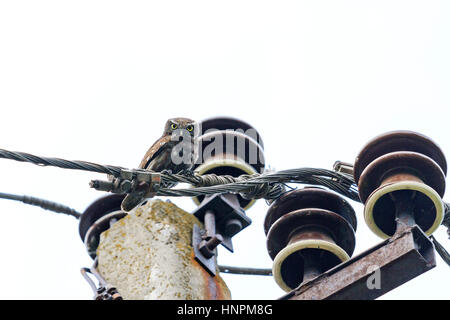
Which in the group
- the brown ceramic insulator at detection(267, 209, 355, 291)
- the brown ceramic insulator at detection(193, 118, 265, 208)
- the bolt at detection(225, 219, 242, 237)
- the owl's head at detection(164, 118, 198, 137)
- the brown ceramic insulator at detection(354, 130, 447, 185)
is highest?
the owl's head at detection(164, 118, 198, 137)

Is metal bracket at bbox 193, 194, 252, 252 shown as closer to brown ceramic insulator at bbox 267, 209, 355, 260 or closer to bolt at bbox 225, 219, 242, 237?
bolt at bbox 225, 219, 242, 237

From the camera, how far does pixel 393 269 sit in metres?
4.25

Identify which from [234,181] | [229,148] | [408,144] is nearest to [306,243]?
[234,181]

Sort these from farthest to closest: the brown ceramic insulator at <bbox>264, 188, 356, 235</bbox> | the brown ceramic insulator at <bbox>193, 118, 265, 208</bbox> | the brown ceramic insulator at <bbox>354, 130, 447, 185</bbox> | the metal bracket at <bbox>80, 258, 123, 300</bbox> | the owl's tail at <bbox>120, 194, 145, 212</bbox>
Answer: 1. the brown ceramic insulator at <bbox>193, 118, 265, 208</bbox>
2. the brown ceramic insulator at <bbox>264, 188, 356, 235</bbox>
3. the brown ceramic insulator at <bbox>354, 130, 447, 185</bbox>
4. the owl's tail at <bbox>120, 194, 145, 212</bbox>
5. the metal bracket at <bbox>80, 258, 123, 300</bbox>

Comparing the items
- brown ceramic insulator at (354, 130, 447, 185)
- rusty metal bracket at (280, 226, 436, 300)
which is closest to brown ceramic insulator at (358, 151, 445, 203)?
brown ceramic insulator at (354, 130, 447, 185)

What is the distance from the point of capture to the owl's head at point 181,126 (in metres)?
6.69

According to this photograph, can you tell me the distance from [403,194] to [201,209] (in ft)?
3.65

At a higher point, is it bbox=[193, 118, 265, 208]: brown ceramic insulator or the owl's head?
the owl's head

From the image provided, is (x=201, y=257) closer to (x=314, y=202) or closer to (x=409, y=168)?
(x=314, y=202)

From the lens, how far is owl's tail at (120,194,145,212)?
4.99 meters

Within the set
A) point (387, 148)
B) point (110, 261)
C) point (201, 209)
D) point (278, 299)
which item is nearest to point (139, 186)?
point (201, 209)
